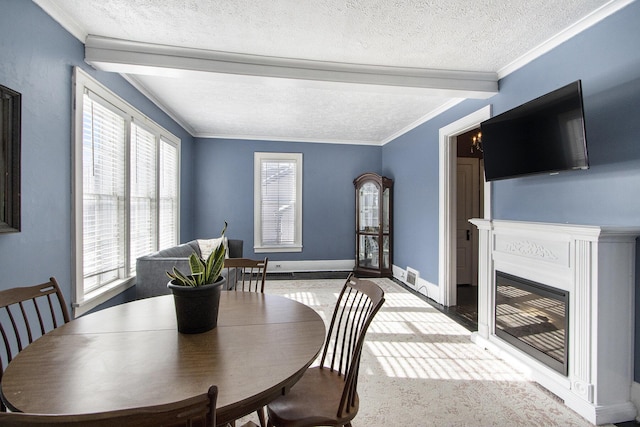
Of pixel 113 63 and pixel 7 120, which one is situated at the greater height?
pixel 113 63

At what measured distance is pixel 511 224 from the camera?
248 centimetres

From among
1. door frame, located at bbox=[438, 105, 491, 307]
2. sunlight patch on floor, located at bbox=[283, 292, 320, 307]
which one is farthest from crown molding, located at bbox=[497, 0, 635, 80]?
sunlight patch on floor, located at bbox=[283, 292, 320, 307]

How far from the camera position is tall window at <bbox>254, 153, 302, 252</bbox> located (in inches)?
229

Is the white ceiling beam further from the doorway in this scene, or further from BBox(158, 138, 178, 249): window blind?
the doorway

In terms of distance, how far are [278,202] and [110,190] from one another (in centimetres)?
333

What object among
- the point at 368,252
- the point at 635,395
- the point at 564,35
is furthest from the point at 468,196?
the point at 635,395

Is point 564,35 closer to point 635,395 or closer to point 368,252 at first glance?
point 635,395

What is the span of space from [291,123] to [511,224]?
3502 mm

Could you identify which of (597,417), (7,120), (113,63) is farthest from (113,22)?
(597,417)

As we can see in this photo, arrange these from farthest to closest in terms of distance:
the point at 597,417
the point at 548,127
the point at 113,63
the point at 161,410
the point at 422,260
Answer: the point at 422,260 < the point at 113,63 < the point at 548,127 < the point at 597,417 < the point at 161,410

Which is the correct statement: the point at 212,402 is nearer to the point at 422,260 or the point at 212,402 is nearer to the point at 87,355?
the point at 87,355

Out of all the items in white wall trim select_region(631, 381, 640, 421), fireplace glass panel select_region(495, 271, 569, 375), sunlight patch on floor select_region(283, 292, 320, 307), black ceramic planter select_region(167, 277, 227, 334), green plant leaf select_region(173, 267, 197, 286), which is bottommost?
sunlight patch on floor select_region(283, 292, 320, 307)

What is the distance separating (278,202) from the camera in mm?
5941

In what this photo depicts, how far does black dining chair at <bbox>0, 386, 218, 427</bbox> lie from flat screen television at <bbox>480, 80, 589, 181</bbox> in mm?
2460
